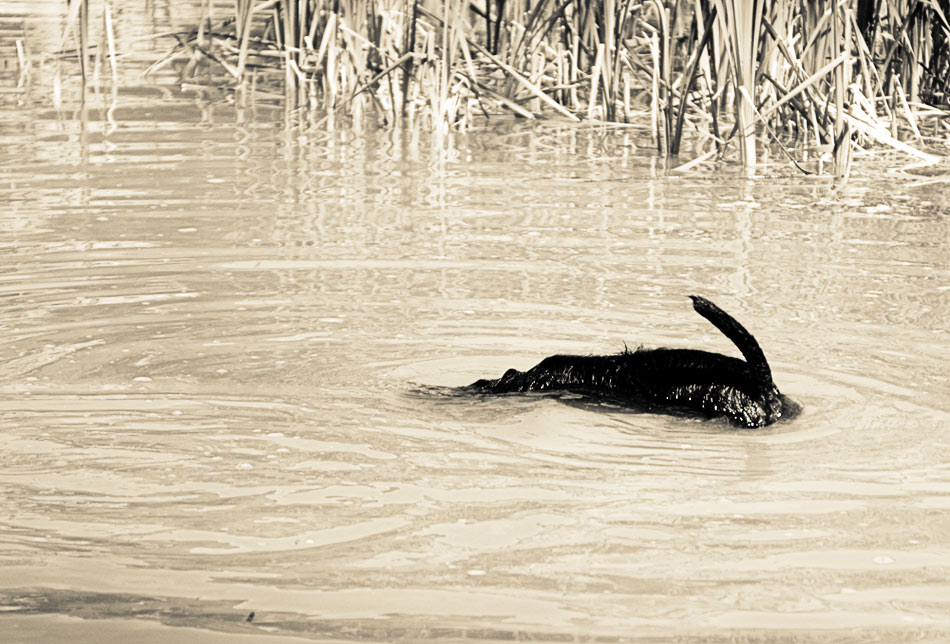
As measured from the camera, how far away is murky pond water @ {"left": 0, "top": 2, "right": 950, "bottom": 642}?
2.79 metres

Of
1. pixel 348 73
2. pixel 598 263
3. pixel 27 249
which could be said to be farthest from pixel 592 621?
pixel 348 73

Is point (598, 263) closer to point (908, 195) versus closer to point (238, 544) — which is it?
point (908, 195)

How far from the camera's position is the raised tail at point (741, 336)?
12.3ft

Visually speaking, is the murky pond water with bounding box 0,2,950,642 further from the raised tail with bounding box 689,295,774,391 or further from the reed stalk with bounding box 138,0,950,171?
the reed stalk with bounding box 138,0,950,171

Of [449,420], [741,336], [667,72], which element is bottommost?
[449,420]

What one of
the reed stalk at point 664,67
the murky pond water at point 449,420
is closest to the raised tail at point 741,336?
the murky pond water at point 449,420

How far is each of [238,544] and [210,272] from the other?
285 centimetres

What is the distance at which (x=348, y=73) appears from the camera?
9820mm

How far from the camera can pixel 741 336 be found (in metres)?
3.79

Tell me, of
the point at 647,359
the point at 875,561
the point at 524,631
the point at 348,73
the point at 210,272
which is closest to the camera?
the point at 524,631

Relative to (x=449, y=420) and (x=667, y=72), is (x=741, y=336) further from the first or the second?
(x=667, y=72)

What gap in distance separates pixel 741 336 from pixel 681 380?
10.9 inches

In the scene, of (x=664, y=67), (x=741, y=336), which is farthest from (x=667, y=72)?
(x=741, y=336)

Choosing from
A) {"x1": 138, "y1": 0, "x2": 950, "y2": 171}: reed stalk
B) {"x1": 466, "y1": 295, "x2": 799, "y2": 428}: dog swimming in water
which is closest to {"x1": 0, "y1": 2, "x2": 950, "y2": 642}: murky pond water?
{"x1": 466, "y1": 295, "x2": 799, "y2": 428}: dog swimming in water
